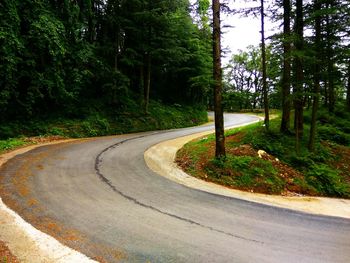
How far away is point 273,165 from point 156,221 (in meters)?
7.18

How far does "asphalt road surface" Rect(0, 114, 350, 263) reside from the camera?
501 centimetres

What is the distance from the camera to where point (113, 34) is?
2377 cm

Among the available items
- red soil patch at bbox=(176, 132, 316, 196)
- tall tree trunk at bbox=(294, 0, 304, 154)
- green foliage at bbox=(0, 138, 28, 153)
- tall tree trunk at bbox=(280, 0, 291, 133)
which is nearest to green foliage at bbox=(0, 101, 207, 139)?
green foliage at bbox=(0, 138, 28, 153)

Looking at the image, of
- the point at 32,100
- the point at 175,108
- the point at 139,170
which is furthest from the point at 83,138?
the point at 175,108

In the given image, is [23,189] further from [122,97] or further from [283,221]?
[122,97]

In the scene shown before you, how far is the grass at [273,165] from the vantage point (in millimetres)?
10398

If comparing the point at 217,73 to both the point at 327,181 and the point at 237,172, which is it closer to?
the point at 237,172

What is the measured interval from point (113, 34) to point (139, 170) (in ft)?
55.1

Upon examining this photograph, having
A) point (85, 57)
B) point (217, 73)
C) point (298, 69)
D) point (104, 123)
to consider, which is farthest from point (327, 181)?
point (85, 57)

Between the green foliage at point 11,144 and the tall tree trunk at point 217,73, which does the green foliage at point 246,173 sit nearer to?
the tall tree trunk at point 217,73

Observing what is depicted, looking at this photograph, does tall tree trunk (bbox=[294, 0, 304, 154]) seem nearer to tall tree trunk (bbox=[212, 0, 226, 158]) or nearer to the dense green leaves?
tall tree trunk (bbox=[212, 0, 226, 158])

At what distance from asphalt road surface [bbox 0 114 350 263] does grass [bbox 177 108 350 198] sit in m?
2.31

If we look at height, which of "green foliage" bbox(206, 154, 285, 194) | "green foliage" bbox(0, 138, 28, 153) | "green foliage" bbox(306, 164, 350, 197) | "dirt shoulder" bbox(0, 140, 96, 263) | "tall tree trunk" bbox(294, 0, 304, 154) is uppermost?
"tall tree trunk" bbox(294, 0, 304, 154)

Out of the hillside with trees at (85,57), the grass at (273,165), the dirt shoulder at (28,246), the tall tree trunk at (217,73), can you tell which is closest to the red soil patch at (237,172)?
the grass at (273,165)
